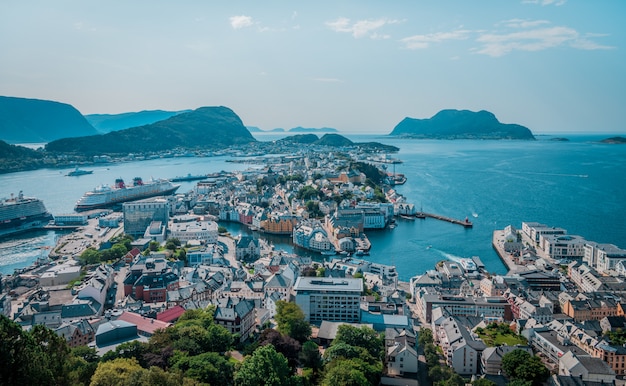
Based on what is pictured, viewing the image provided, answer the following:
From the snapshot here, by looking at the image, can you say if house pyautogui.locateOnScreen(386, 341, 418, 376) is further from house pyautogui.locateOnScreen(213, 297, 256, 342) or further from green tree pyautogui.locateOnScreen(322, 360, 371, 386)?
house pyautogui.locateOnScreen(213, 297, 256, 342)

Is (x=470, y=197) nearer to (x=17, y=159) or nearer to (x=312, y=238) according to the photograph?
(x=312, y=238)

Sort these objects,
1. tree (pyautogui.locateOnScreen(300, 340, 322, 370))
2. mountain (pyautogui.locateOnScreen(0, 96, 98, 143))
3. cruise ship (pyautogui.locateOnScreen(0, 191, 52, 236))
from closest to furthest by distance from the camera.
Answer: tree (pyautogui.locateOnScreen(300, 340, 322, 370)), cruise ship (pyautogui.locateOnScreen(0, 191, 52, 236)), mountain (pyautogui.locateOnScreen(0, 96, 98, 143))

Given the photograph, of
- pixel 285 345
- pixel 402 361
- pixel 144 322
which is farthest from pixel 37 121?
pixel 402 361

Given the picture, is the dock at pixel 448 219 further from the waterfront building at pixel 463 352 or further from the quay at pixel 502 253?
the waterfront building at pixel 463 352

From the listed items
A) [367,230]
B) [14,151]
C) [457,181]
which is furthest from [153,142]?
[367,230]


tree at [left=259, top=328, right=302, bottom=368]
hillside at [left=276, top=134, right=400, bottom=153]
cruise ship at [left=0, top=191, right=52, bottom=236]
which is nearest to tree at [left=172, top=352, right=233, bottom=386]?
tree at [left=259, top=328, right=302, bottom=368]

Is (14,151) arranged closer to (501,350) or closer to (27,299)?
(27,299)

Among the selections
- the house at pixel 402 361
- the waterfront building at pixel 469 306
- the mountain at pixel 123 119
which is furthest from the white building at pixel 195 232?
the mountain at pixel 123 119
